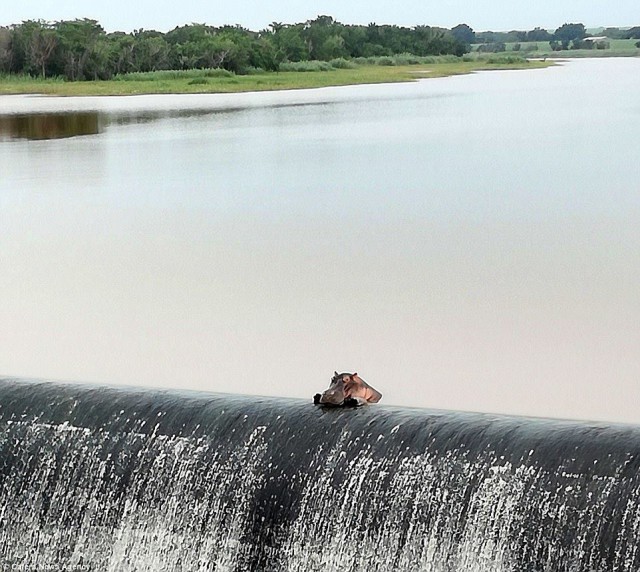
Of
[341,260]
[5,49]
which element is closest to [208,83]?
[5,49]

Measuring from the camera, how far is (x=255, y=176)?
20.9 meters

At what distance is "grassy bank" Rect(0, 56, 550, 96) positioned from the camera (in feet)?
145

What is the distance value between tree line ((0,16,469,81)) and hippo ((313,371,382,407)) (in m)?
39.8

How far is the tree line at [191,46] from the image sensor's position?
4556 cm

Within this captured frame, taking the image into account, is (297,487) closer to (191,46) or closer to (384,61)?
(191,46)

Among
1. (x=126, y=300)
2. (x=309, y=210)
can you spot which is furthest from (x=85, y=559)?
A: (x=309, y=210)

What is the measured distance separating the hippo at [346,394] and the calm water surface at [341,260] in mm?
1789

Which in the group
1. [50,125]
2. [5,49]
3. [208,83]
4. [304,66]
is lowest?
[50,125]

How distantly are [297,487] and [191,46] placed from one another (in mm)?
43280

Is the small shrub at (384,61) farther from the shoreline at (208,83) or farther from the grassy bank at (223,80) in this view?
the shoreline at (208,83)

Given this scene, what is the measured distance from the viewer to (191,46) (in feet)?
159

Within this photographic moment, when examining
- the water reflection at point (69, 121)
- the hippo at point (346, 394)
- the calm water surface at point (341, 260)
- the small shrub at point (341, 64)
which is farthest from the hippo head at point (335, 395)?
the small shrub at point (341, 64)

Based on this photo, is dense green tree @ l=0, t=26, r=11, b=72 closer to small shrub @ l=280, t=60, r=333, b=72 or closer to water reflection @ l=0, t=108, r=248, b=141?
small shrub @ l=280, t=60, r=333, b=72

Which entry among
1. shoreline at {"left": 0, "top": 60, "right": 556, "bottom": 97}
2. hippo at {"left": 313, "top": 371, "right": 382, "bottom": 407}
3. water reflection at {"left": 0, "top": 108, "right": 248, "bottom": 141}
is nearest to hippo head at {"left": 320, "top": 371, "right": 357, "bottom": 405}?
hippo at {"left": 313, "top": 371, "right": 382, "bottom": 407}
